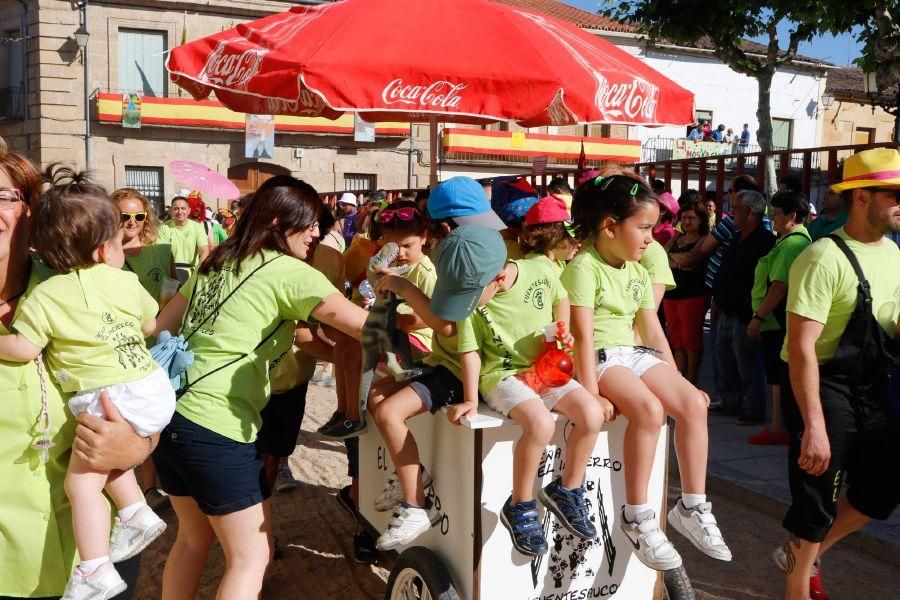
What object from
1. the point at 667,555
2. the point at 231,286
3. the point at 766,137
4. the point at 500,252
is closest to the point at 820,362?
the point at 667,555

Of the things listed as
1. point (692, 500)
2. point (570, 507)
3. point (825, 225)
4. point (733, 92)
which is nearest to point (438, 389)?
point (570, 507)

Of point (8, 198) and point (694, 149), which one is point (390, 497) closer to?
point (8, 198)

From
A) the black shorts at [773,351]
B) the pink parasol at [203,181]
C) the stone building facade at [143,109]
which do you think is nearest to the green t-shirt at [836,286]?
the black shorts at [773,351]

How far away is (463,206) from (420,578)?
4.43 ft

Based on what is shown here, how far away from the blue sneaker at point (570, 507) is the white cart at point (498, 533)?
73 mm

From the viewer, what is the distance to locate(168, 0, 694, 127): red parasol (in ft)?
12.5

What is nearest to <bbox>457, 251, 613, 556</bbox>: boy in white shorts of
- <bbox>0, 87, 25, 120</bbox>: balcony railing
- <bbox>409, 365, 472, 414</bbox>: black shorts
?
<bbox>409, 365, 472, 414</bbox>: black shorts

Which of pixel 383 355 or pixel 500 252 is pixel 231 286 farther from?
pixel 500 252

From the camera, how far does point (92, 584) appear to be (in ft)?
7.29

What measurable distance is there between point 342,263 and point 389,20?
4.21 feet

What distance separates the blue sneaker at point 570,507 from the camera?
2.87m

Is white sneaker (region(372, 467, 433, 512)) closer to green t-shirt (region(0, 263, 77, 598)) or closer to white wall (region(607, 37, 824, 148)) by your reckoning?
green t-shirt (region(0, 263, 77, 598))

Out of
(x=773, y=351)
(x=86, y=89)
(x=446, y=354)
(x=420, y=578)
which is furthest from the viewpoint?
(x=86, y=89)

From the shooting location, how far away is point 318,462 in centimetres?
614
